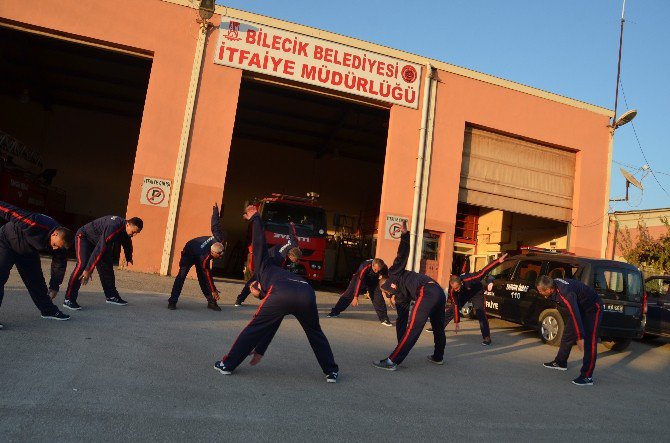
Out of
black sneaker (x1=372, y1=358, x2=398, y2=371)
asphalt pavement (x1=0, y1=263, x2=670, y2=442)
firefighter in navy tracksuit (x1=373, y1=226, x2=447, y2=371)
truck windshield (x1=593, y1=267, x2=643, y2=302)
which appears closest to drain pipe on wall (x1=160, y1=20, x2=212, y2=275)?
asphalt pavement (x1=0, y1=263, x2=670, y2=442)

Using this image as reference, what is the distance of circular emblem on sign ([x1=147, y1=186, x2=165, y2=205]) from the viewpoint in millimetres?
13727

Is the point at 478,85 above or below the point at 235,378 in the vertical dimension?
above

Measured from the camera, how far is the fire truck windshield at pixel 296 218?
46.6 ft

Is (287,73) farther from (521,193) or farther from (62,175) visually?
(62,175)

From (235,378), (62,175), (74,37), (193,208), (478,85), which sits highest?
(478,85)

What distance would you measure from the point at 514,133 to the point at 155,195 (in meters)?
11.3

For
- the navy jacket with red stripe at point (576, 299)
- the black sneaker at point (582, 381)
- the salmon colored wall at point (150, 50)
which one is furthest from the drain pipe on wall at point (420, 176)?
the black sneaker at point (582, 381)

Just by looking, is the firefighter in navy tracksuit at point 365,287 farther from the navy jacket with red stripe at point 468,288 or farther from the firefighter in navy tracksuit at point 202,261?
the firefighter in navy tracksuit at point 202,261

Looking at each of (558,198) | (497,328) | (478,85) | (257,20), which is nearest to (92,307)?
(497,328)

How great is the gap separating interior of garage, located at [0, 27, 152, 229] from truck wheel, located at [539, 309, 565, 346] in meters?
16.0

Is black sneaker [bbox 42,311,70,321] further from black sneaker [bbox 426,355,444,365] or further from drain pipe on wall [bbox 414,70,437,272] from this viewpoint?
drain pipe on wall [bbox 414,70,437,272]

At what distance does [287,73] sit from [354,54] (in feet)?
7.02

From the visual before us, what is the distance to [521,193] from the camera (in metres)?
17.4

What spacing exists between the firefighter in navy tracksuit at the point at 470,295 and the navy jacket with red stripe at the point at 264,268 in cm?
470
